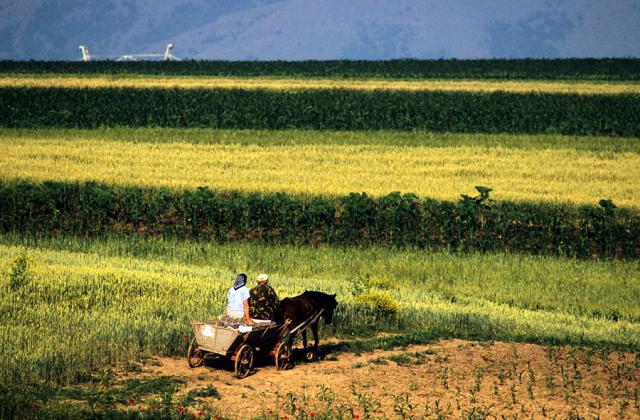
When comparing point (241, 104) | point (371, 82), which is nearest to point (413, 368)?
point (241, 104)

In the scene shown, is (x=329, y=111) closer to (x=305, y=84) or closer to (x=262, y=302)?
(x=305, y=84)

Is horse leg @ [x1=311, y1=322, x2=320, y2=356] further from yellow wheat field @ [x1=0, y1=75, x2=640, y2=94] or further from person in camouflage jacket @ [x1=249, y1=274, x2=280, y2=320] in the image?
yellow wheat field @ [x1=0, y1=75, x2=640, y2=94]

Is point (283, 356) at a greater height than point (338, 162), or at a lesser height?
lesser

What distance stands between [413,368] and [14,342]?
658 centimetres

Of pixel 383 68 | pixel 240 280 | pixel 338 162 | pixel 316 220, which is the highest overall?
pixel 383 68

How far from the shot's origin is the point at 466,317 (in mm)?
22078

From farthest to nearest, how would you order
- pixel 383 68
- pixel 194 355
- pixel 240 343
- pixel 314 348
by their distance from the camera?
pixel 383 68 → pixel 314 348 → pixel 194 355 → pixel 240 343

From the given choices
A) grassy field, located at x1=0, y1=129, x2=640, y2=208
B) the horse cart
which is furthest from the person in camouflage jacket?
grassy field, located at x1=0, y1=129, x2=640, y2=208

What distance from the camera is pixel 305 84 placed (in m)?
78.5

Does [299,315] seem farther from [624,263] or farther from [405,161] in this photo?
[405,161]

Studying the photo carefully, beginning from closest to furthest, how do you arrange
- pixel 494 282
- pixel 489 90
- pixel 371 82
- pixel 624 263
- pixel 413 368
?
pixel 413 368 → pixel 494 282 → pixel 624 263 → pixel 489 90 → pixel 371 82

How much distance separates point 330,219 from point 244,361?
50.2 ft

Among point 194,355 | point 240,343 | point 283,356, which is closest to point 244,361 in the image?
point 240,343

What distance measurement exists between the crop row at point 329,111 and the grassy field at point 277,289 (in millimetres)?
28372
